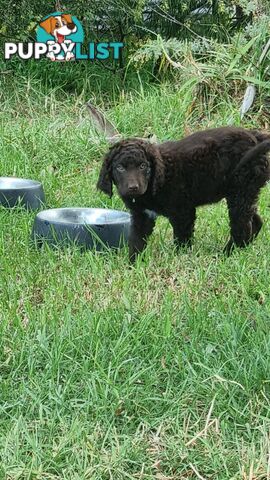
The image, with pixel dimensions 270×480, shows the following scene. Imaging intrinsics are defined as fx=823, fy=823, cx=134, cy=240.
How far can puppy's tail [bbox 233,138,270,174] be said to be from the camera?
5434mm

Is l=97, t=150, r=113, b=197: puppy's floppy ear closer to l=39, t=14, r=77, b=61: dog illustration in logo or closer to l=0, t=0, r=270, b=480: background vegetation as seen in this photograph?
l=0, t=0, r=270, b=480: background vegetation

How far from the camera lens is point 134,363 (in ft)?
12.0

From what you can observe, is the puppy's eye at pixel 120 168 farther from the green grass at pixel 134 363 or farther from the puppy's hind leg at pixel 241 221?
the puppy's hind leg at pixel 241 221

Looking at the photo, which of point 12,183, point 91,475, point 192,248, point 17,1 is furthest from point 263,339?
point 17,1

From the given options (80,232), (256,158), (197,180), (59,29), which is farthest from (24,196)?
(59,29)

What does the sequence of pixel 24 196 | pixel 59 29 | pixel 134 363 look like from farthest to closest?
pixel 59 29 → pixel 24 196 → pixel 134 363

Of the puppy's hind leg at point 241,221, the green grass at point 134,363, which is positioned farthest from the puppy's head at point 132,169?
the puppy's hind leg at point 241,221

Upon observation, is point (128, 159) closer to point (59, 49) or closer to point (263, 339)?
point (263, 339)

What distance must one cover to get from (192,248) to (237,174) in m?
0.58

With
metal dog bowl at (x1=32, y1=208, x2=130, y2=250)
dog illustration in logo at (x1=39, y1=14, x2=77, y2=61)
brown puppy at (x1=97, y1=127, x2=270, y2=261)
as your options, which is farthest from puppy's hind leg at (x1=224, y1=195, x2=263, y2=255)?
dog illustration in logo at (x1=39, y1=14, x2=77, y2=61)

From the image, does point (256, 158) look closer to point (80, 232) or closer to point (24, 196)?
point (80, 232)

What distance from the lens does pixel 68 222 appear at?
566 cm

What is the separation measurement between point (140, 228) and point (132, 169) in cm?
45

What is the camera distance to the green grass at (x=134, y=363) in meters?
3.06
